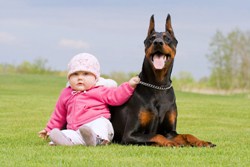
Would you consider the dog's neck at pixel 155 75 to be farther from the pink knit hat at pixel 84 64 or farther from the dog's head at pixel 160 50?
the pink knit hat at pixel 84 64

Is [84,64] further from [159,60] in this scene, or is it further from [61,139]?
[159,60]

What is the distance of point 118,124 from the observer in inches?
274

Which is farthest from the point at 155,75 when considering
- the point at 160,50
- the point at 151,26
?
the point at 151,26

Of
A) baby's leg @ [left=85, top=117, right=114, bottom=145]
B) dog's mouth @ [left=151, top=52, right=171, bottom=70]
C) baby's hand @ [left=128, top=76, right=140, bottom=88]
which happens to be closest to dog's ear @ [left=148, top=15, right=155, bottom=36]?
dog's mouth @ [left=151, top=52, right=171, bottom=70]

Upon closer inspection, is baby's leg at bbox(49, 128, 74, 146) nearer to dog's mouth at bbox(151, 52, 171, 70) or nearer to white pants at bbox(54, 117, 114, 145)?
white pants at bbox(54, 117, 114, 145)

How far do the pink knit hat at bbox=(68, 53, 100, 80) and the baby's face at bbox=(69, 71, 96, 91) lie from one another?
0.07 meters

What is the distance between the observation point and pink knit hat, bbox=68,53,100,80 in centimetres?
710

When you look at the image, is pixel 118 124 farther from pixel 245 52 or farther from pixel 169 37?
pixel 245 52

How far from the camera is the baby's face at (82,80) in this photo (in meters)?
7.14

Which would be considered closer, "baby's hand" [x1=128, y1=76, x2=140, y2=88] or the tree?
"baby's hand" [x1=128, y1=76, x2=140, y2=88]

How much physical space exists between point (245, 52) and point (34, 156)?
42294 millimetres

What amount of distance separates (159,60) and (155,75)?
0.29m

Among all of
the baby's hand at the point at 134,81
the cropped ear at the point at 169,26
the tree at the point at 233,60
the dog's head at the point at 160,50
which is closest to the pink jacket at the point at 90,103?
the baby's hand at the point at 134,81

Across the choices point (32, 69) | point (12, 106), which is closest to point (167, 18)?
point (12, 106)
